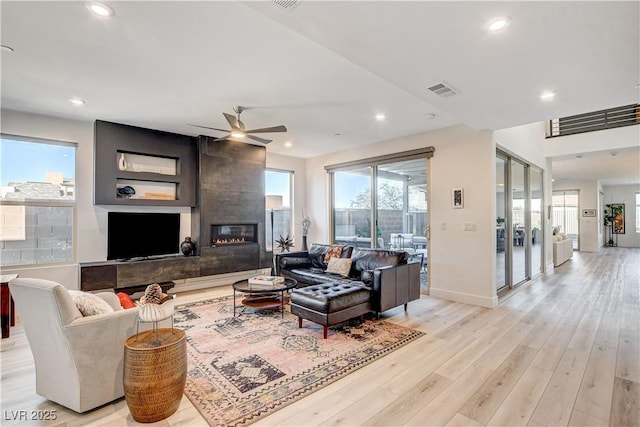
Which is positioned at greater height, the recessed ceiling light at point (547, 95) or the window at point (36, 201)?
the recessed ceiling light at point (547, 95)

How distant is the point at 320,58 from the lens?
2.91 meters

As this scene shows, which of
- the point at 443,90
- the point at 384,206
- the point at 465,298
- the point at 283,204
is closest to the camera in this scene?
the point at 443,90

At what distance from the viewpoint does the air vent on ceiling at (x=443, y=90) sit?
3.16 metres

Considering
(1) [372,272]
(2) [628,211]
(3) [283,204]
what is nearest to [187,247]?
(3) [283,204]

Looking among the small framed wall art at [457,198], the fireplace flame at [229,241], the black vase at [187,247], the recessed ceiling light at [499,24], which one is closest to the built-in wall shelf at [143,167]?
the black vase at [187,247]

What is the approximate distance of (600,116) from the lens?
6.43 meters

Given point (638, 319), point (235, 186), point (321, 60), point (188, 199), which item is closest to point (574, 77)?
point (321, 60)

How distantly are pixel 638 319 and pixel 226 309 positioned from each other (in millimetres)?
5607

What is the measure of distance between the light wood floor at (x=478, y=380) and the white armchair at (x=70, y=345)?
Result: 13 cm

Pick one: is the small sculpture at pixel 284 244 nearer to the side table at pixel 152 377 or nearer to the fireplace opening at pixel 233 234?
the fireplace opening at pixel 233 234

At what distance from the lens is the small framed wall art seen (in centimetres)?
490

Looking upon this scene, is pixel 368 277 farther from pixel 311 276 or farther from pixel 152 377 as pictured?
pixel 152 377

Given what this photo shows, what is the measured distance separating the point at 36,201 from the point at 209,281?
2.99 meters

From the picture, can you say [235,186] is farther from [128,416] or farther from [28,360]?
[128,416]
